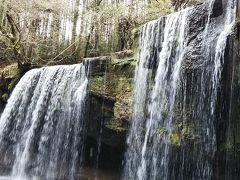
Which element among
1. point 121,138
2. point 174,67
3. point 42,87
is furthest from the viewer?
point 42,87

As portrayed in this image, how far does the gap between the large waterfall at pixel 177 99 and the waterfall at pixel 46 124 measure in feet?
7.73

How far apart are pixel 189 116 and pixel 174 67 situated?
64.1 inches

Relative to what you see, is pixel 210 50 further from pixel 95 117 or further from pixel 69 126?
pixel 69 126

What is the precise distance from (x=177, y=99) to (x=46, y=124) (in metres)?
5.94

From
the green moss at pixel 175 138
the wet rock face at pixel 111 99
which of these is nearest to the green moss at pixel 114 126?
the wet rock face at pixel 111 99

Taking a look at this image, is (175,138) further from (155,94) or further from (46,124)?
(46,124)

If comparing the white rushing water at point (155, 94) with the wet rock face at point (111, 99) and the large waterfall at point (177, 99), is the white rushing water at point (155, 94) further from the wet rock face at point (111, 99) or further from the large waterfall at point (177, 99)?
the wet rock face at point (111, 99)

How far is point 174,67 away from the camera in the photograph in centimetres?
977

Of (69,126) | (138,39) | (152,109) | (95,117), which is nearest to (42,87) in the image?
(69,126)

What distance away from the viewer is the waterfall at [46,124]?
1258 centimetres

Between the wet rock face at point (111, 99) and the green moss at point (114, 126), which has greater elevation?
the wet rock face at point (111, 99)

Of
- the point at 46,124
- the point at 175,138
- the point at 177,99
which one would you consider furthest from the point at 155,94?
the point at 46,124

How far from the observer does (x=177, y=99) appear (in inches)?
365

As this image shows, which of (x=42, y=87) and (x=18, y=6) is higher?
(x=18, y=6)
